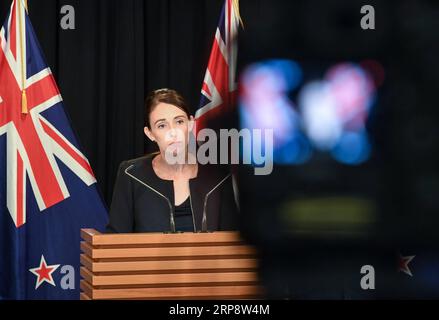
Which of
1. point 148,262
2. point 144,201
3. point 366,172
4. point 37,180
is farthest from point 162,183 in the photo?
point 366,172

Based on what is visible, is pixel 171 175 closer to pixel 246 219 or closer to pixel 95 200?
pixel 95 200

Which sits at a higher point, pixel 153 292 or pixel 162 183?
pixel 162 183

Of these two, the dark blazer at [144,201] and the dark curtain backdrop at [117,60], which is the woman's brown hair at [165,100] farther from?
the dark curtain backdrop at [117,60]

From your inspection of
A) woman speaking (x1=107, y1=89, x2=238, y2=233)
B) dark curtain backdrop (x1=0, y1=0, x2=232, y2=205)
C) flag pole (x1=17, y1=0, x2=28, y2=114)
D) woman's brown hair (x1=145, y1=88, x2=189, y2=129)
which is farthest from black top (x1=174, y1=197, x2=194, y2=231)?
dark curtain backdrop (x1=0, y1=0, x2=232, y2=205)

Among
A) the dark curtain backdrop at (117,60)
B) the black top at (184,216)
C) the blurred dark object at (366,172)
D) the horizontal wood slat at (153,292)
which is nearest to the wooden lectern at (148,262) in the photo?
the horizontal wood slat at (153,292)

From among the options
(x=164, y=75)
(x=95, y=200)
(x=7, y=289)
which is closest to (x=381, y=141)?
(x=95, y=200)

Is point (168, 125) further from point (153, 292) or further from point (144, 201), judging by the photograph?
point (153, 292)

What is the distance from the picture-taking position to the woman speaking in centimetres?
231

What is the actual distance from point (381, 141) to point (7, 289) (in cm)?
332

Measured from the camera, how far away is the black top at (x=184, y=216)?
90.2 inches

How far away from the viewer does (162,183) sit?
237 centimetres

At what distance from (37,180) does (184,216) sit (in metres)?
1.19

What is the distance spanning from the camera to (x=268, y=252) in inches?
15.5

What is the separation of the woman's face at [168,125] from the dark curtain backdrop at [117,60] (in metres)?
1.45
